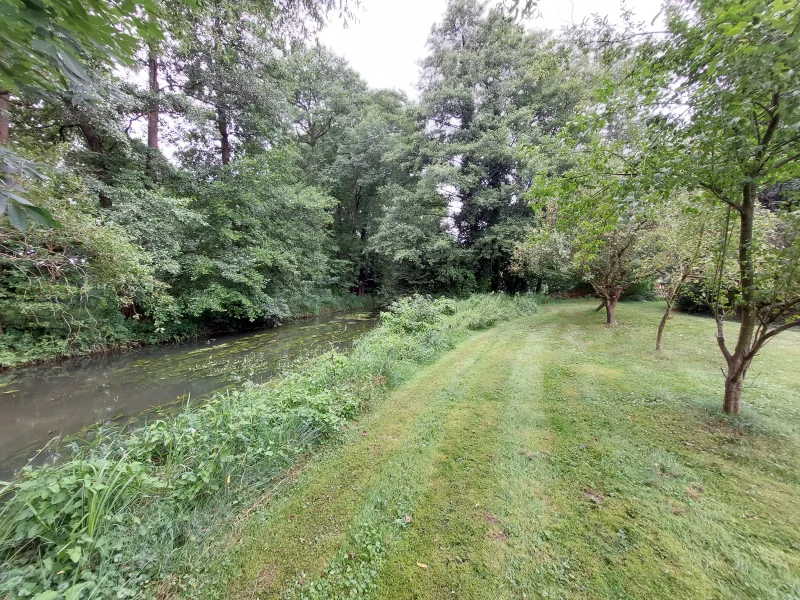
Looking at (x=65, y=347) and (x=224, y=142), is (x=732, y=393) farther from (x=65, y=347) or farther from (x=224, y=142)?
(x=224, y=142)

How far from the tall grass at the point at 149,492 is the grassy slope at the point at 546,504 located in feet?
1.06

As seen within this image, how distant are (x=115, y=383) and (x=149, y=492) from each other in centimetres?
551

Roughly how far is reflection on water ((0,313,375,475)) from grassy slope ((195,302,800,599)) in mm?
3009

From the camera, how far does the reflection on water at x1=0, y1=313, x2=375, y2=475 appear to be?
4.39 m

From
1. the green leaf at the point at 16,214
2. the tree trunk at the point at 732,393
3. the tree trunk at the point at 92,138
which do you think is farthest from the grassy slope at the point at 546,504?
the tree trunk at the point at 92,138

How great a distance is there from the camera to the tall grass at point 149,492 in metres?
1.68

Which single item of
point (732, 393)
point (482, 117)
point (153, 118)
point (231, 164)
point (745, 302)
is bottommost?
point (732, 393)

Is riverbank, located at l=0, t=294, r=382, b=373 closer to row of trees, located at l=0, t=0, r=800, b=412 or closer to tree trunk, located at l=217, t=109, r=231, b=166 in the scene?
row of trees, located at l=0, t=0, r=800, b=412

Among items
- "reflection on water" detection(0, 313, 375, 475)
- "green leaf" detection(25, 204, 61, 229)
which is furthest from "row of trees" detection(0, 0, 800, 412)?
"reflection on water" detection(0, 313, 375, 475)

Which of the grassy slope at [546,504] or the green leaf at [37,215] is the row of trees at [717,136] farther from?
the green leaf at [37,215]

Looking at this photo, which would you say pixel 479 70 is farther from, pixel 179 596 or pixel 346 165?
pixel 179 596

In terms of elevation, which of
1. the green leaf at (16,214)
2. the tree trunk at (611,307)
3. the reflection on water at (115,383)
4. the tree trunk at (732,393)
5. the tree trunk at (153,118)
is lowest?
the reflection on water at (115,383)

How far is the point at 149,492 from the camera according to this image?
7.14 feet

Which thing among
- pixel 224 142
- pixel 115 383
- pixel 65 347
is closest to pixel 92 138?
pixel 224 142
